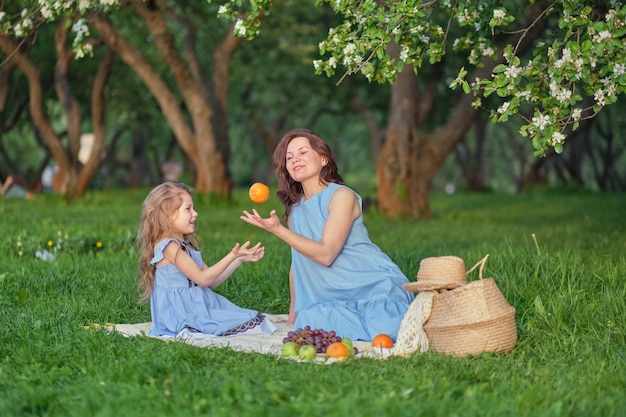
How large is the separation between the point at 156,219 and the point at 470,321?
2342 mm

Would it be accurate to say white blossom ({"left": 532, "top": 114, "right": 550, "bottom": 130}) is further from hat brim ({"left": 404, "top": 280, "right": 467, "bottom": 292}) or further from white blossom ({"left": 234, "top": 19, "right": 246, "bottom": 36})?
white blossom ({"left": 234, "top": 19, "right": 246, "bottom": 36})

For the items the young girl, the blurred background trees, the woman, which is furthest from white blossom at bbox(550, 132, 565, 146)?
the blurred background trees

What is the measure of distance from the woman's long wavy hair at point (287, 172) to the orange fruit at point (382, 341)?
1.30 metres

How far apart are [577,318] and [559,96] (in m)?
1.50

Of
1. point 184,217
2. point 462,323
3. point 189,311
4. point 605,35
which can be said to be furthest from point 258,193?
point 605,35

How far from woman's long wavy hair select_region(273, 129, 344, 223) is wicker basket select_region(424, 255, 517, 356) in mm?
1367

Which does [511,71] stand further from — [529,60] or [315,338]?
[315,338]

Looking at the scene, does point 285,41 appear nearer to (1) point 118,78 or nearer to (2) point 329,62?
(1) point 118,78

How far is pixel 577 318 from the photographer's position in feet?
20.2

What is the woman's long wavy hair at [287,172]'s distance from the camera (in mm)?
6273

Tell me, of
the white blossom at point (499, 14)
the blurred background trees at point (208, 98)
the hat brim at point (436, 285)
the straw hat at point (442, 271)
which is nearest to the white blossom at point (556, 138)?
the white blossom at point (499, 14)

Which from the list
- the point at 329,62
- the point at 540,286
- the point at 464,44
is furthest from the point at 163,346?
the point at 464,44

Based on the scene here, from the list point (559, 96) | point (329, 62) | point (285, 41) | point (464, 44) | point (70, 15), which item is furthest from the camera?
point (285, 41)

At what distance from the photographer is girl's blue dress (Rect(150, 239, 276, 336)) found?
244 inches
